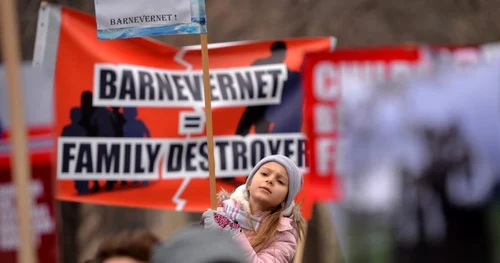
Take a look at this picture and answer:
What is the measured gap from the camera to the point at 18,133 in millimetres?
1819

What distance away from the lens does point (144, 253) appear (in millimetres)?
2146

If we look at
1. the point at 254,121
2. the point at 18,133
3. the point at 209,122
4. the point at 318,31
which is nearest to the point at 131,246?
the point at 18,133

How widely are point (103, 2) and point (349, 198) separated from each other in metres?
2.24

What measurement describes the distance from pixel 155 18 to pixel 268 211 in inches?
37.4

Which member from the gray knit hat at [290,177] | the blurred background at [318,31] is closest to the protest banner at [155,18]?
the gray knit hat at [290,177]

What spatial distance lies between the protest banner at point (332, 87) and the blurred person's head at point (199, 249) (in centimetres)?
350

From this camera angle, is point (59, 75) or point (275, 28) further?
point (275, 28)

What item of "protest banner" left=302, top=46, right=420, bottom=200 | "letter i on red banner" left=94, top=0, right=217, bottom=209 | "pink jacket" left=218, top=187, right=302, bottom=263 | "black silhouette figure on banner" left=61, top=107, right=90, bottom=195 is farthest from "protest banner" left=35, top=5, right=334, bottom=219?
"pink jacket" left=218, top=187, right=302, bottom=263

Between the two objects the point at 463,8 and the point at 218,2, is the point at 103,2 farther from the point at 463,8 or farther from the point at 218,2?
the point at 463,8

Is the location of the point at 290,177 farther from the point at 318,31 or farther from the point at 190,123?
the point at 318,31

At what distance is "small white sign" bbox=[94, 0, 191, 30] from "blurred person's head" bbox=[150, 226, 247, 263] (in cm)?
192

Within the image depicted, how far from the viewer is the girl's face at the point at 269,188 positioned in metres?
3.08

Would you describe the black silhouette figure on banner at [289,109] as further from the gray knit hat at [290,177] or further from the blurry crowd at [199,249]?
the blurry crowd at [199,249]

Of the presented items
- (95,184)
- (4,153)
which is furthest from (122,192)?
(4,153)
